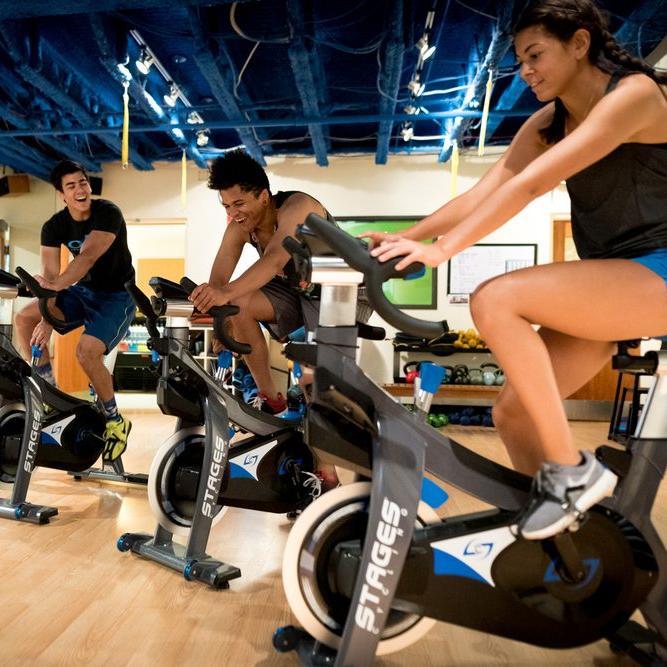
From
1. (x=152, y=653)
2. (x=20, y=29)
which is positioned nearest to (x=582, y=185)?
(x=152, y=653)

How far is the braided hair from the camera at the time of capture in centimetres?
110

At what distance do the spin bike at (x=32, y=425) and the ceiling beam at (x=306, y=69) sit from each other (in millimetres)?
2531

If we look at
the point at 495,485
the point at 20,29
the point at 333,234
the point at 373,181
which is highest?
the point at 20,29

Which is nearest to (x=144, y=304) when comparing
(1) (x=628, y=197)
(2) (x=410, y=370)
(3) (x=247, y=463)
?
(3) (x=247, y=463)

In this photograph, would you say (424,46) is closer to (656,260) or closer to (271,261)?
(271,261)

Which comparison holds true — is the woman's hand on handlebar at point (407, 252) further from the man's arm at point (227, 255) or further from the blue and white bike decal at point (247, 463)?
Answer: the man's arm at point (227, 255)

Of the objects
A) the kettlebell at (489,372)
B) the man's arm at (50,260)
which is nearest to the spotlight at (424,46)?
the man's arm at (50,260)

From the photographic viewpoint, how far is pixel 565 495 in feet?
3.28

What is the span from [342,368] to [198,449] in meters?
1.05

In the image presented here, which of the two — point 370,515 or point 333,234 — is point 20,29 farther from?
point 370,515

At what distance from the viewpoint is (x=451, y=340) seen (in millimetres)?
5859

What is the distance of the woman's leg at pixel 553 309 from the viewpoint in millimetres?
1071

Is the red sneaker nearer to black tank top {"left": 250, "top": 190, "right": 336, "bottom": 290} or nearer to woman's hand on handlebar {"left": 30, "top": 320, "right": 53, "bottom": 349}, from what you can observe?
black tank top {"left": 250, "top": 190, "right": 336, "bottom": 290}

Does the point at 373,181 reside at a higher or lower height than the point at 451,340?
higher
